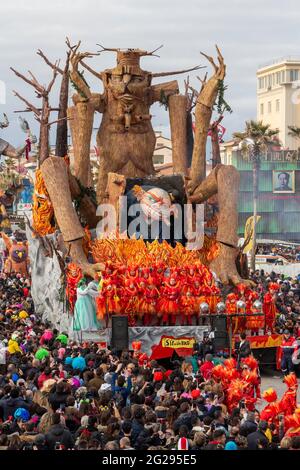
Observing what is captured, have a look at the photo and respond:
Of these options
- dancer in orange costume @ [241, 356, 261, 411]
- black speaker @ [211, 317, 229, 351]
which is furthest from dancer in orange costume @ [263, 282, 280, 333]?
dancer in orange costume @ [241, 356, 261, 411]

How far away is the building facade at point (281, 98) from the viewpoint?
101 m

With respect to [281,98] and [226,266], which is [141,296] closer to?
[226,266]

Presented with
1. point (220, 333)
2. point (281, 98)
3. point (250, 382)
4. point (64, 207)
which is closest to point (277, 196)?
point (281, 98)

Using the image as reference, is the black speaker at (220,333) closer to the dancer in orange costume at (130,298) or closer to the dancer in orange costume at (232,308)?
the dancer in orange costume at (232,308)

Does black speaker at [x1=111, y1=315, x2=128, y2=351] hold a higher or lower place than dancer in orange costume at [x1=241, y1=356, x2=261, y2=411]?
lower

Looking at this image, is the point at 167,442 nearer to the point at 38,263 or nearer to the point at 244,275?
the point at 244,275

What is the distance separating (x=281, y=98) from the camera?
335 ft

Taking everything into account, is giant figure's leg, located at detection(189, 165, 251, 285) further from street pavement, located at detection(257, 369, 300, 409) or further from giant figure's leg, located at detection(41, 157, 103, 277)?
street pavement, located at detection(257, 369, 300, 409)

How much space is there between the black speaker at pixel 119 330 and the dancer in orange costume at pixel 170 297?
1030mm

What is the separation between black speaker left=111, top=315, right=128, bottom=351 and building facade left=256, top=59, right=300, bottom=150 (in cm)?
7050

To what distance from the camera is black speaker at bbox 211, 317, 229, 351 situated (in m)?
26.6

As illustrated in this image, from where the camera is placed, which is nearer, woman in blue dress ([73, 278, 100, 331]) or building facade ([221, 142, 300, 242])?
woman in blue dress ([73, 278, 100, 331])
